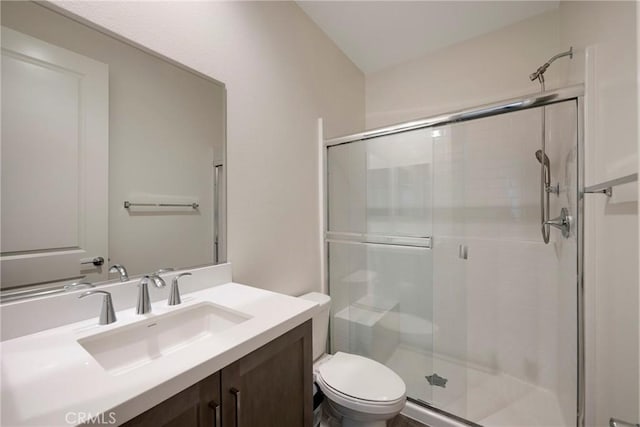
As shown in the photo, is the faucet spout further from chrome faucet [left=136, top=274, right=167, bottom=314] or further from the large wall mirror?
the large wall mirror

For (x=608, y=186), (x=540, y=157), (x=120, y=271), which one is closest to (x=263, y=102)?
(x=120, y=271)

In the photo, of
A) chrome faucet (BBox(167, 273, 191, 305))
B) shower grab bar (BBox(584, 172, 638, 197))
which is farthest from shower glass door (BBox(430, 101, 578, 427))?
chrome faucet (BBox(167, 273, 191, 305))

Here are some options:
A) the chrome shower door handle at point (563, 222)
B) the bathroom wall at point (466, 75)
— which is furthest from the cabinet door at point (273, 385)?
the bathroom wall at point (466, 75)

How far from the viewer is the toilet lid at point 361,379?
4.15ft

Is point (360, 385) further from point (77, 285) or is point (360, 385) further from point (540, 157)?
point (540, 157)

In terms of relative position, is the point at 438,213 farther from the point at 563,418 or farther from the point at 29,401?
the point at 29,401

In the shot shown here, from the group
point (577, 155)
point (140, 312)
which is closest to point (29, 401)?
point (140, 312)

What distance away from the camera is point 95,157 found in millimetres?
910

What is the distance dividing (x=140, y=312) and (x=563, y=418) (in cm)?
235

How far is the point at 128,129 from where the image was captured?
1001mm

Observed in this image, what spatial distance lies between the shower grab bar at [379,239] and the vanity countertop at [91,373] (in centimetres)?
114

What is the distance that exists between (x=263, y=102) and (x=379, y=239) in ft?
3.95

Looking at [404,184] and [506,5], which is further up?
[506,5]

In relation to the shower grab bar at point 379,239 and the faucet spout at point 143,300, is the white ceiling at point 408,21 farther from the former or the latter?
the faucet spout at point 143,300
